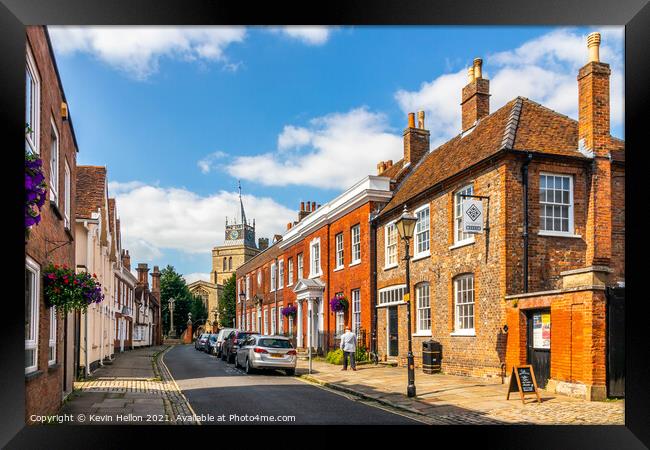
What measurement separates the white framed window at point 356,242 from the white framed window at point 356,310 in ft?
4.60

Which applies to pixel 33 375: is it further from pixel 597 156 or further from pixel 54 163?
pixel 597 156

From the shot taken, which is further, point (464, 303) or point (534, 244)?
point (464, 303)

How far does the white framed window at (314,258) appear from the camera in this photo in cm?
3316

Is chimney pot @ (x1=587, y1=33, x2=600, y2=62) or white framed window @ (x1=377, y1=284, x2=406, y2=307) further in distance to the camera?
white framed window @ (x1=377, y1=284, x2=406, y2=307)

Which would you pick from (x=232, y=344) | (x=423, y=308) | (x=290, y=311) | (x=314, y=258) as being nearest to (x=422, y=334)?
(x=423, y=308)

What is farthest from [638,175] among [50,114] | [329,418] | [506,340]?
[50,114]

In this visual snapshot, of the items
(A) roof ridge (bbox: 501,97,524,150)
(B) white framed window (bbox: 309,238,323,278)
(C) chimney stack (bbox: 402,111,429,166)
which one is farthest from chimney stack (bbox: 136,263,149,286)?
(A) roof ridge (bbox: 501,97,524,150)

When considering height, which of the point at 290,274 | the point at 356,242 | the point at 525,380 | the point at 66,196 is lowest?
the point at 525,380

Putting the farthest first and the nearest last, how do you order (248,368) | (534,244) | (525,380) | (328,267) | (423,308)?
(328,267)
(248,368)
(423,308)
(534,244)
(525,380)

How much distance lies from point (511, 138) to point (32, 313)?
12.9 meters

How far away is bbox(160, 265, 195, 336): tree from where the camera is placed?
6406 cm

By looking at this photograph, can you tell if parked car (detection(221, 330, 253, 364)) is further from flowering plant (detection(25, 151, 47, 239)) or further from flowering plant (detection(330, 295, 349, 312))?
flowering plant (detection(25, 151, 47, 239))

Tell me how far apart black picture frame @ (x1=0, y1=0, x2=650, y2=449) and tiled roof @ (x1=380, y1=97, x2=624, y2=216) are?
792 cm

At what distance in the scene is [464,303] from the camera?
61.2ft
